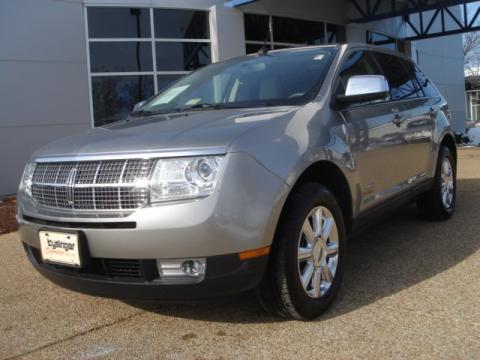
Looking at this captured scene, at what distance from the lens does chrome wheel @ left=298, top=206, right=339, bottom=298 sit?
320 cm

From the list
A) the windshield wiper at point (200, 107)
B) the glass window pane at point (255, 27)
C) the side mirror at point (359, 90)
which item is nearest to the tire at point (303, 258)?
the side mirror at point (359, 90)

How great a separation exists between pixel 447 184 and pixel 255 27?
8.43m

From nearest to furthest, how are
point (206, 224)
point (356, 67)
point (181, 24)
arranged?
point (206, 224), point (356, 67), point (181, 24)

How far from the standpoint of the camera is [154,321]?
3400mm

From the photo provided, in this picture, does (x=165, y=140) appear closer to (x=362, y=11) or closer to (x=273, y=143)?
(x=273, y=143)

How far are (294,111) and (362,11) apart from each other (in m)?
13.3

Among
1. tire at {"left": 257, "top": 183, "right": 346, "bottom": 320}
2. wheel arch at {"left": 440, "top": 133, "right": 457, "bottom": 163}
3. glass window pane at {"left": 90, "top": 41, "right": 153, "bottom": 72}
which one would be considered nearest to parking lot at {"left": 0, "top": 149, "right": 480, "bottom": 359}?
tire at {"left": 257, "top": 183, "right": 346, "bottom": 320}

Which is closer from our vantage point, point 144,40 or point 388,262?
point 388,262

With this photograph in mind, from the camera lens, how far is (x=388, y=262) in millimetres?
4328

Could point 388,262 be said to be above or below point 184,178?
below

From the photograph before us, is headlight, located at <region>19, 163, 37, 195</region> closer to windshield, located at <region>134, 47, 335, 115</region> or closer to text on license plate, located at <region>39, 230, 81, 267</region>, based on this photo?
text on license plate, located at <region>39, 230, 81, 267</region>

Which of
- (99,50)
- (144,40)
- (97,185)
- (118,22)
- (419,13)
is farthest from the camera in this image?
(419,13)

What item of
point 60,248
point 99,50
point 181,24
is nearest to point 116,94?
point 99,50

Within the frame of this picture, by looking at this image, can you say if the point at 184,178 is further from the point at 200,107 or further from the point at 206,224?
the point at 200,107
